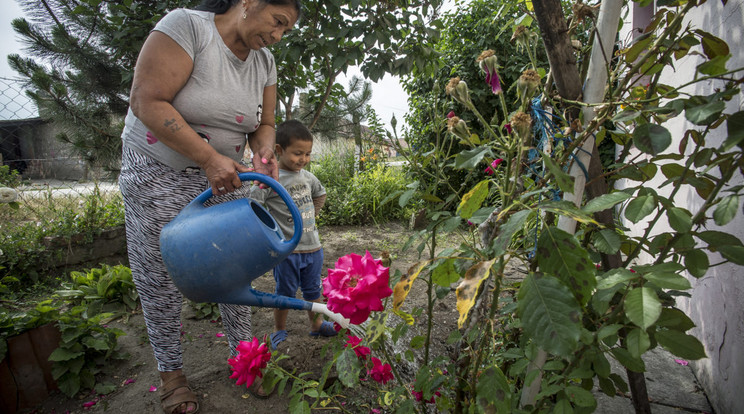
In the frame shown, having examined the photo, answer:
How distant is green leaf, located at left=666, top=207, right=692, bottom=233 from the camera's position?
2.05 feet

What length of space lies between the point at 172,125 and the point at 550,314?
1.12 m

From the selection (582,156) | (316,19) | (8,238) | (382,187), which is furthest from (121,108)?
(582,156)

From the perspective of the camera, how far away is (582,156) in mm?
827

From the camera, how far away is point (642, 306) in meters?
0.52

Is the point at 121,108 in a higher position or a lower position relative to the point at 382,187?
higher

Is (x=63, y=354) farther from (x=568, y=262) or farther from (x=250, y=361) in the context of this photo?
(x=568, y=262)

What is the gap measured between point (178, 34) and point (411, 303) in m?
1.84

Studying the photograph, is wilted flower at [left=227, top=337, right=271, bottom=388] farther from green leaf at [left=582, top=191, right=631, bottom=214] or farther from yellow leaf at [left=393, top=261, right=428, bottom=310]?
green leaf at [left=582, top=191, right=631, bottom=214]

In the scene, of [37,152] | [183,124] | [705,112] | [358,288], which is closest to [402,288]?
[358,288]

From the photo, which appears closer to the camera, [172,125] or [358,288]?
[358,288]

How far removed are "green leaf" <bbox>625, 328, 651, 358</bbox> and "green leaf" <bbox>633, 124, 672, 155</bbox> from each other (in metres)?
0.27

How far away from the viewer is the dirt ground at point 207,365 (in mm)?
1515

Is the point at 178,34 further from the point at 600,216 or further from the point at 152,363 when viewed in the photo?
the point at 152,363

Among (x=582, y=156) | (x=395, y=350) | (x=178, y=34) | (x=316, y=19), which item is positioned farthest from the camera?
(x=316, y=19)
